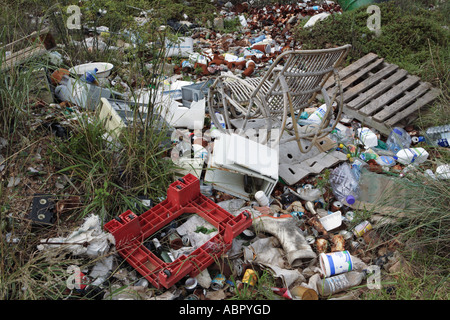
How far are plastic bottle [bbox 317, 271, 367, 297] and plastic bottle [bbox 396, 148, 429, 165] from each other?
1.42 m

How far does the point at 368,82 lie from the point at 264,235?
8.72 ft

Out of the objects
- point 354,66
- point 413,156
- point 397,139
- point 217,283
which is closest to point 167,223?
point 217,283

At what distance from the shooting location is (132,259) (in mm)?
2373

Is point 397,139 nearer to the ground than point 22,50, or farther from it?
nearer to the ground

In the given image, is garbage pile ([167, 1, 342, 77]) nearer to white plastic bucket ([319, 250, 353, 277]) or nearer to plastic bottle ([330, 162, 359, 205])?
plastic bottle ([330, 162, 359, 205])

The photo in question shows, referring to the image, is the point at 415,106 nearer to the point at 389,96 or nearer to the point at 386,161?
the point at 389,96

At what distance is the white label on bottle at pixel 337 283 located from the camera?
92.8 inches

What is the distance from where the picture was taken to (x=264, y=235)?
8.86 ft

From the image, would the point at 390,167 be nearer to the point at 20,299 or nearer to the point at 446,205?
the point at 446,205

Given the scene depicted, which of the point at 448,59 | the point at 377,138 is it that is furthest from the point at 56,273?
the point at 448,59

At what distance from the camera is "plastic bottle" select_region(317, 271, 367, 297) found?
2350 mm

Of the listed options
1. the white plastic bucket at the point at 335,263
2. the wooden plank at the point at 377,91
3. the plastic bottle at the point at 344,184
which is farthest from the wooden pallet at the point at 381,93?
the white plastic bucket at the point at 335,263

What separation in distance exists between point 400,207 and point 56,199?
8.07 feet

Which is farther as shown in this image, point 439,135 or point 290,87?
point 439,135
